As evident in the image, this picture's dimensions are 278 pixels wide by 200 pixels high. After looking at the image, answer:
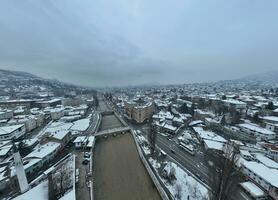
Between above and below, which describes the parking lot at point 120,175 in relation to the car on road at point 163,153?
below

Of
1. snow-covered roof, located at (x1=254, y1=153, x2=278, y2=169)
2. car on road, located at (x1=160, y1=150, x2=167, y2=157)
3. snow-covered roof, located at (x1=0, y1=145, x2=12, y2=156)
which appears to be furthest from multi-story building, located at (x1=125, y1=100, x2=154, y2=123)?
snow-covered roof, located at (x1=0, y1=145, x2=12, y2=156)

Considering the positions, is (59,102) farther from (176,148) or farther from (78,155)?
(176,148)

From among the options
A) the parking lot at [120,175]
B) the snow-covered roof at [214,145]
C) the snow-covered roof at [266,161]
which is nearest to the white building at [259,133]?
the snow-covered roof at [266,161]

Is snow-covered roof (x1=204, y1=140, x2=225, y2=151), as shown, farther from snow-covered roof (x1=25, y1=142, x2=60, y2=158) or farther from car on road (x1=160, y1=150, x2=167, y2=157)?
snow-covered roof (x1=25, y1=142, x2=60, y2=158)

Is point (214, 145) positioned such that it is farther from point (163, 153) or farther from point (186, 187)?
point (186, 187)

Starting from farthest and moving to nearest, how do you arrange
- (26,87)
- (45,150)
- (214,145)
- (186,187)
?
(26,87), (214,145), (45,150), (186,187)

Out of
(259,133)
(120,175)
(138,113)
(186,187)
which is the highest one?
(138,113)

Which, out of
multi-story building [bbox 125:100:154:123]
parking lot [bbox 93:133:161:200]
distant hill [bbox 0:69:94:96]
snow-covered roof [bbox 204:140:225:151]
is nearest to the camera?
parking lot [bbox 93:133:161:200]

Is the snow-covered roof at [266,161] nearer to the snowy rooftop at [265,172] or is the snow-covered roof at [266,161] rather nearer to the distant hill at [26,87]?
the snowy rooftop at [265,172]

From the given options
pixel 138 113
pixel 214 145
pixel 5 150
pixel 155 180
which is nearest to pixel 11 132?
pixel 5 150
